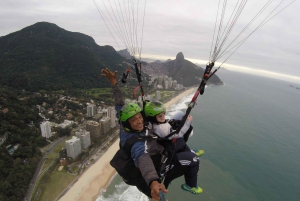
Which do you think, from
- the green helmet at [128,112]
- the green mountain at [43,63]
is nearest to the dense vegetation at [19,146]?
the green mountain at [43,63]

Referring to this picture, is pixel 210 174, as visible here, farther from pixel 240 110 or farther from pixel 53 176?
pixel 240 110

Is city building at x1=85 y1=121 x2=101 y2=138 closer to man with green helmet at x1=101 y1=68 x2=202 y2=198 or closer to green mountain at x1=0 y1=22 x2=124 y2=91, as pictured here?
man with green helmet at x1=101 y1=68 x2=202 y2=198

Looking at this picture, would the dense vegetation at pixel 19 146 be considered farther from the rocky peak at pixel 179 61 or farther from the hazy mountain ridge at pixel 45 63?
the rocky peak at pixel 179 61

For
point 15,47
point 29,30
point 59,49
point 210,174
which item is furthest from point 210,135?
point 29,30

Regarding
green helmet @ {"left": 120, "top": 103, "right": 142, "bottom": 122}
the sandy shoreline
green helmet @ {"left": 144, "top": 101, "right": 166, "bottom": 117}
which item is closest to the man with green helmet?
green helmet @ {"left": 120, "top": 103, "right": 142, "bottom": 122}

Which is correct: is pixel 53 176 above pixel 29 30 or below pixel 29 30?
below

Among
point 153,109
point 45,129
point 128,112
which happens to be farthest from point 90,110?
point 128,112
